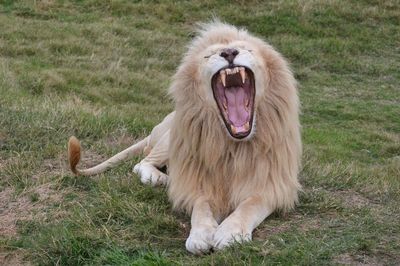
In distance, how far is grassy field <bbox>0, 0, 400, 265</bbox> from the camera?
→ 376 centimetres

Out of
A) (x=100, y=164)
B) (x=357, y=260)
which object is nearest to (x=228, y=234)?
(x=357, y=260)

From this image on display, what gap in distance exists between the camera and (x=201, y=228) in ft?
12.3

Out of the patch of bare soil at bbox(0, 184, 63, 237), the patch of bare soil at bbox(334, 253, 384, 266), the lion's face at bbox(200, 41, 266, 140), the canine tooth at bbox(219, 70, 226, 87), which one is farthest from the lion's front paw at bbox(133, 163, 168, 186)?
the patch of bare soil at bbox(334, 253, 384, 266)

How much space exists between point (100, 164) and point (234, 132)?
4.54ft

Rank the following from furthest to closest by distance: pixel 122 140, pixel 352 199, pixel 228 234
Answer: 1. pixel 122 140
2. pixel 352 199
3. pixel 228 234

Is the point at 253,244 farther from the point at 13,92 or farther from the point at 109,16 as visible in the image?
the point at 109,16

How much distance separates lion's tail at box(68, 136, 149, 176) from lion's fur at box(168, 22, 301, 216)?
0.68 metres

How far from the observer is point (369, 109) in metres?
11.8

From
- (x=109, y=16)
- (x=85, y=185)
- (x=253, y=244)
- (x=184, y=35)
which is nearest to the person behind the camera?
(x=253, y=244)

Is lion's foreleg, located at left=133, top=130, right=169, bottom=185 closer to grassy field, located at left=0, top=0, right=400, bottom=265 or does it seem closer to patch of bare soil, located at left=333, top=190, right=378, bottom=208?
grassy field, located at left=0, top=0, right=400, bottom=265

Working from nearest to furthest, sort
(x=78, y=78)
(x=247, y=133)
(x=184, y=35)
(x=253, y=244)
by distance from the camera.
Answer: (x=253, y=244), (x=247, y=133), (x=78, y=78), (x=184, y=35)

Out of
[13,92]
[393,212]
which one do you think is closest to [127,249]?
[393,212]

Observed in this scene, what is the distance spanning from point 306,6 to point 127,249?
14.2m

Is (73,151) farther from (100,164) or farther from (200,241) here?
(200,241)
